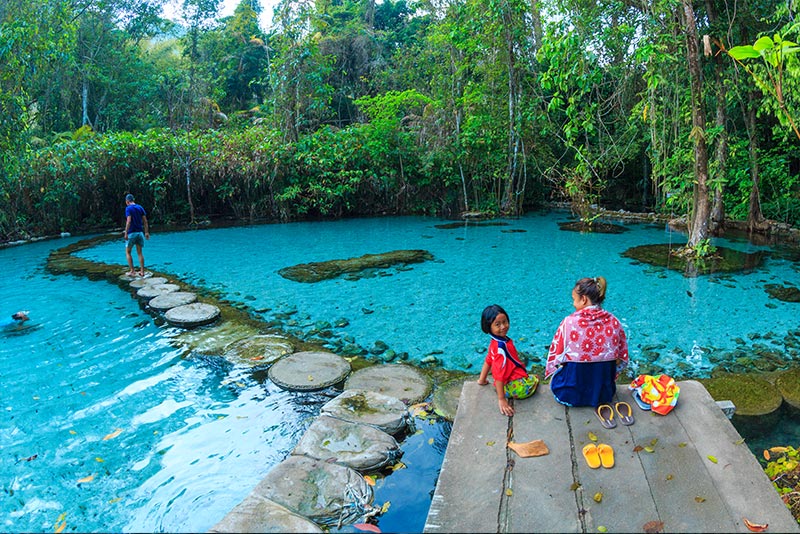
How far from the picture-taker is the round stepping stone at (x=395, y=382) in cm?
384

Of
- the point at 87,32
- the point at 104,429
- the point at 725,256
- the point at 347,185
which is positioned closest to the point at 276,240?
the point at 347,185

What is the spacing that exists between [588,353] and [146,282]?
6498mm

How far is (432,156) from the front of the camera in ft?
48.9

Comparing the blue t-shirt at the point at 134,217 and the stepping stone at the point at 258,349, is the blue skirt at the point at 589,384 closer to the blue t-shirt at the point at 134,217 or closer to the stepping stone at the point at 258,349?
the stepping stone at the point at 258,349

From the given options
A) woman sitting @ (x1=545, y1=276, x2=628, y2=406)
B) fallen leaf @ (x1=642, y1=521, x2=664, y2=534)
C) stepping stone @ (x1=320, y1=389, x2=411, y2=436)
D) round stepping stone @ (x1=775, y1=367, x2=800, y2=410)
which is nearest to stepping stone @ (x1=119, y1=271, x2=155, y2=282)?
stepping stone @ (x1=320, y1=389, x2=411, y2=436)

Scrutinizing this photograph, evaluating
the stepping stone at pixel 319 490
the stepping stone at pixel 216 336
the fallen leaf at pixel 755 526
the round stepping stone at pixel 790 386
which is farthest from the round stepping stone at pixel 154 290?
the round stepping stone at pixel 790 386

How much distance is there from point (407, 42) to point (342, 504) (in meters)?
21.1

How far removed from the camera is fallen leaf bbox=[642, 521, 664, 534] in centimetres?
183

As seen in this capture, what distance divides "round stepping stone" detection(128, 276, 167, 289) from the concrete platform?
5.86 metres

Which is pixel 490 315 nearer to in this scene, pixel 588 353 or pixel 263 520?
pixel 588 353

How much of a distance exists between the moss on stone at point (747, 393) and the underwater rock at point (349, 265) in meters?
5.30

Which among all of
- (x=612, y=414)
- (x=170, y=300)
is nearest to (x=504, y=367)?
(x=612, y=414)

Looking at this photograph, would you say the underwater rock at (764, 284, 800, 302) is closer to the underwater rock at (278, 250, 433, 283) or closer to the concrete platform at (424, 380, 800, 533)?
the concrete platform at (424, 380, 800, 533)

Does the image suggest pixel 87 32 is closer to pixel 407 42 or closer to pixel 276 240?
pixel 407 42
